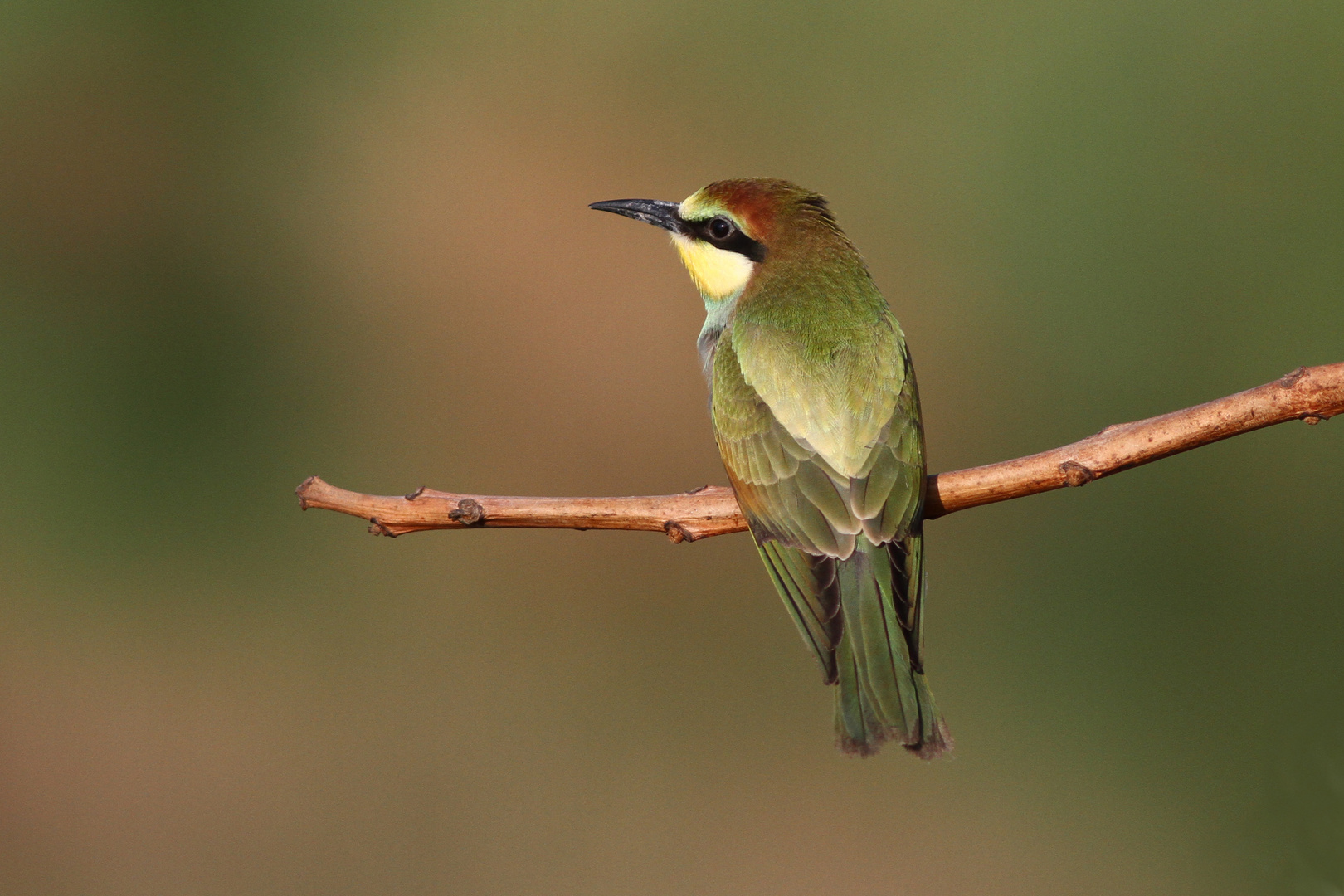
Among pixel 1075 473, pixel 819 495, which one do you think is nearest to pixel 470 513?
pixel 819 495

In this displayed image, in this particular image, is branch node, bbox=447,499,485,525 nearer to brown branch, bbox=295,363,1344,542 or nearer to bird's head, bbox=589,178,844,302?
brown branch, bbox=295,363,1344,542

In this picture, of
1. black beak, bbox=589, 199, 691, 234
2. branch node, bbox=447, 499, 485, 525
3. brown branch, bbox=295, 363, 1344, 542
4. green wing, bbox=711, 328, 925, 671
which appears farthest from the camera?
black beak, bbox=589, 199, 691, 234

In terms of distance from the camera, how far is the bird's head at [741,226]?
85.2 inches

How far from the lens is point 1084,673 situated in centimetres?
331

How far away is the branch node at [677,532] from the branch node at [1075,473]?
0.51m

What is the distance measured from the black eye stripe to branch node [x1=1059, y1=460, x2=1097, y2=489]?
0.77m

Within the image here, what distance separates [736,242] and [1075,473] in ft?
2.73

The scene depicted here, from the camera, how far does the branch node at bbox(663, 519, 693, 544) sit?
1.71 metres

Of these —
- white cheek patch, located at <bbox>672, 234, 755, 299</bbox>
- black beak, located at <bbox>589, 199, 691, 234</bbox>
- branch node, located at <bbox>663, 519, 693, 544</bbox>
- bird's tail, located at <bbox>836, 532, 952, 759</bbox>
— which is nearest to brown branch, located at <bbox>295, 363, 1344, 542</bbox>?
branch node, located at <bbox>663, 519, 693, 544</bbox>

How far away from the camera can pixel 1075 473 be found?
157 cm

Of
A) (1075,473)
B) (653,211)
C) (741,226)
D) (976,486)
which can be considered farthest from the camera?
(653,211)

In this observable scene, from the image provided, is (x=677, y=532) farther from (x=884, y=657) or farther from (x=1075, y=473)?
(x=1075, y=473)

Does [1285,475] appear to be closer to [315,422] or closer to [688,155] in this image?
[688,155]

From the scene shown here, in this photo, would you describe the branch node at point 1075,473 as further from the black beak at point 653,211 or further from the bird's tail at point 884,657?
the black beak at point 653,211
